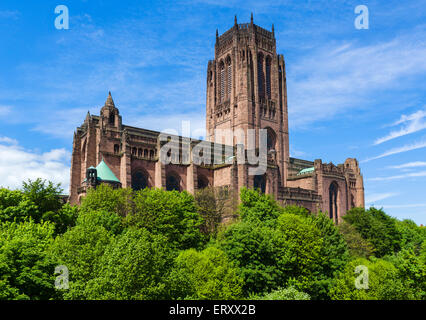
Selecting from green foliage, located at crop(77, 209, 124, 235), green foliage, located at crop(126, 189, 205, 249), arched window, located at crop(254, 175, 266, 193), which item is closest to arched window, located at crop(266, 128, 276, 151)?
arched window, located at crop(254, 175, 266, 193)

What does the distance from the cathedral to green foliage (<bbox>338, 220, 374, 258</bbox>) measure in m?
16.8

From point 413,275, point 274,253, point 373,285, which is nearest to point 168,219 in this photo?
point 274,253

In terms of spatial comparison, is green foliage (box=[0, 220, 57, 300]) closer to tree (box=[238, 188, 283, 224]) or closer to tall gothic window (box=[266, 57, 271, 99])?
tree (box=[238, 188, 283, 224])

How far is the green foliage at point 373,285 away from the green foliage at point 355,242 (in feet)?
45.4

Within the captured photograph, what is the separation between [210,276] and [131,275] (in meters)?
10.4

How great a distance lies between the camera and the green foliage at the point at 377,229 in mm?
68562

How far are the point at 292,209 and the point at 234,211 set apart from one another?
8964mm

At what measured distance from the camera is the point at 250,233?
40750mm

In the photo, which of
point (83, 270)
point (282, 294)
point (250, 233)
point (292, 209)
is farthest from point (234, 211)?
point (83, 270)

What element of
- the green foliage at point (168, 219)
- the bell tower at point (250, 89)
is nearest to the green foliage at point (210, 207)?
the green foliage at point (168, 219)

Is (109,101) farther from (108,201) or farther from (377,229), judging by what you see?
(377,229)

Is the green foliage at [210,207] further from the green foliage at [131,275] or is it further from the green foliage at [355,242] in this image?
the green foliage at [131,275]
